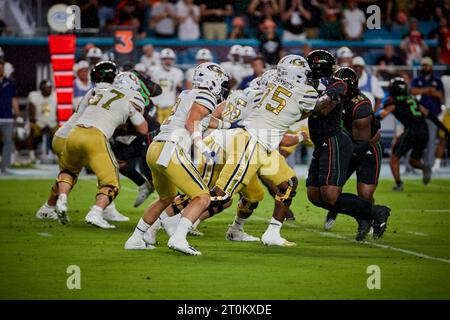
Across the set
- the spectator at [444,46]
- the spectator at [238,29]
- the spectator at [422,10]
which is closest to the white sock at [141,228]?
the spectator at [238,29]

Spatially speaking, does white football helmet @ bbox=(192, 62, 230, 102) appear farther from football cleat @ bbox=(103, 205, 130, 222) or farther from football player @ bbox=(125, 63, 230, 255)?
football cleat @ bbox=(103, 205, 130, 222)

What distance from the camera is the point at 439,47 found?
23.0 meters

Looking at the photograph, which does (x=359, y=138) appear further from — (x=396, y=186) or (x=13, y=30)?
(x=13, y=30)

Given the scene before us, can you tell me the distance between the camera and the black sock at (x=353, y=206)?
1052 centimetres

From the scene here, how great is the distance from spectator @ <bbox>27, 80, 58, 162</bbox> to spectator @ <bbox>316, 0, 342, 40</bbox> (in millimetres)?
6165

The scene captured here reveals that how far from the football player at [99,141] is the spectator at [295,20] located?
12.0m

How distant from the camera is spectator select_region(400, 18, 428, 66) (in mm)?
22562

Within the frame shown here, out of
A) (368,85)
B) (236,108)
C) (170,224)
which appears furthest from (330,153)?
(368,85)

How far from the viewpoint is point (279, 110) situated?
10.4 metres

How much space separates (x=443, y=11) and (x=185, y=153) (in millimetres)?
16036

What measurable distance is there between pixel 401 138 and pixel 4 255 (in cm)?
852

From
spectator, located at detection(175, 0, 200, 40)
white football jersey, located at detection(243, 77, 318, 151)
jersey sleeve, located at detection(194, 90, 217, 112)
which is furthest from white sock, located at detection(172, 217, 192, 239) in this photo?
spectator, located at detection(175, 0, 200, 40)

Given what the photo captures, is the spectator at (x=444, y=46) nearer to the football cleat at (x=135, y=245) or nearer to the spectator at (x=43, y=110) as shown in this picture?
the spectator at (x=43, y=110)

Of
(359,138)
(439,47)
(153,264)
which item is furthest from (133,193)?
(439,47)
